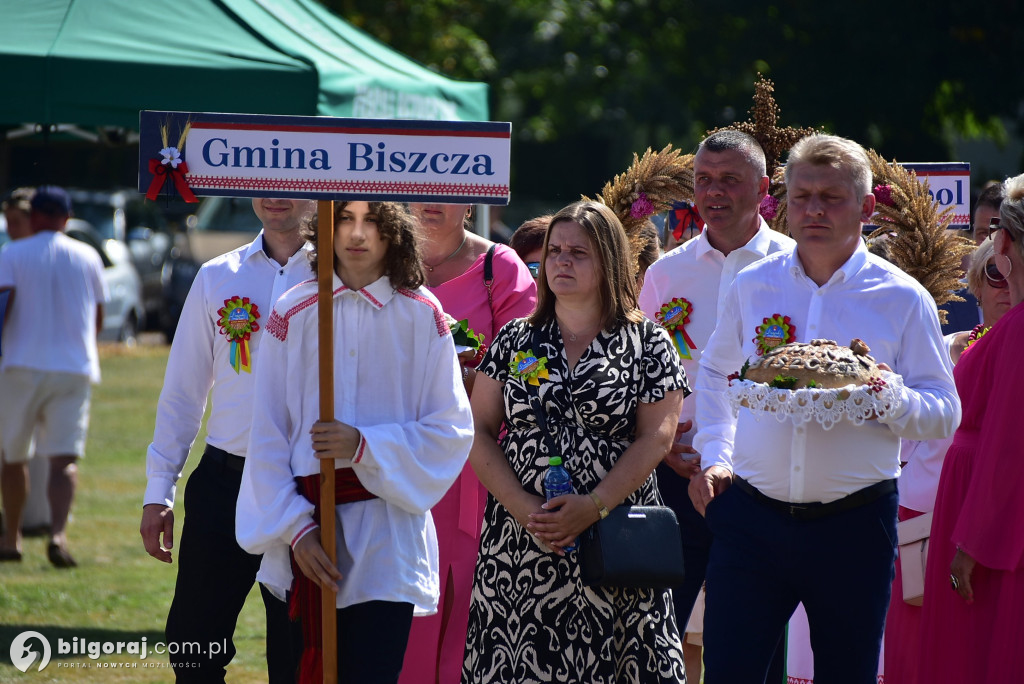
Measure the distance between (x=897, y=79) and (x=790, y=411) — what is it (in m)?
16.7

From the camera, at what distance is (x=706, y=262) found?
5.06m

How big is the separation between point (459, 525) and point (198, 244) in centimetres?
1897

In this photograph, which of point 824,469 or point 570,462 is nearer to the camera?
point 824,469

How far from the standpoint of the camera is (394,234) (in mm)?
3648

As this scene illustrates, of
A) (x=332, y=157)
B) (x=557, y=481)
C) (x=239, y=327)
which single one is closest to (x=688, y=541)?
(x=557, y=481)

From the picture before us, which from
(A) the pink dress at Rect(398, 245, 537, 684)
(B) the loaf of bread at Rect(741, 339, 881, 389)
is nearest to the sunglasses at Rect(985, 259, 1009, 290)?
(B) the loaf of bread at Rect(741, 339, 881, 389)

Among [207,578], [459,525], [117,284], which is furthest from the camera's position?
[117,284]

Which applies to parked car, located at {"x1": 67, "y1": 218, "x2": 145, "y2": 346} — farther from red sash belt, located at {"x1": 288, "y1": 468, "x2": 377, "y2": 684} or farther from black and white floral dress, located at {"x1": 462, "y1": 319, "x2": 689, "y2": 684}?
red sash belt, located at {"x1": 288, "y1": 468, "x2": 377, "y2": 684}

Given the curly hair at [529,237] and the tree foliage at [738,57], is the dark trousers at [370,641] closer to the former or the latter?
the curly hair at [529,237]

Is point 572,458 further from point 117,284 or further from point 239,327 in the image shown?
point 117,284

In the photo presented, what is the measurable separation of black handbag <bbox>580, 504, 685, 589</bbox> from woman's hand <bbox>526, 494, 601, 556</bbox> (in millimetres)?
45

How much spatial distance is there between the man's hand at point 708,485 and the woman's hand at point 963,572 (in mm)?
839

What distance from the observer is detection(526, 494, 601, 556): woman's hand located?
3848mm

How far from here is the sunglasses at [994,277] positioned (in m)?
4.82
